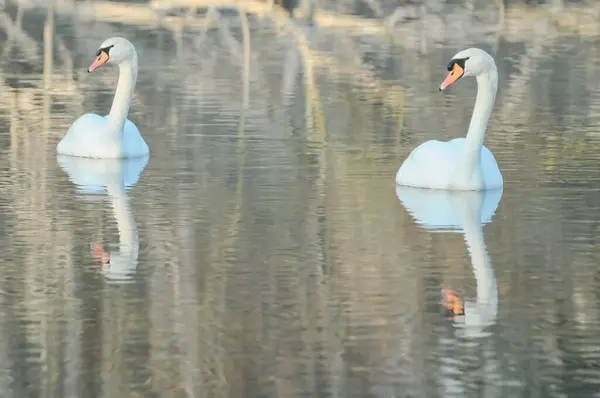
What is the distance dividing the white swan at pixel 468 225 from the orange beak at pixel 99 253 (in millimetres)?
2240

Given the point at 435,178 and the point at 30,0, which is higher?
the point at 30,0

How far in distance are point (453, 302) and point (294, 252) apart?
177 centimetres

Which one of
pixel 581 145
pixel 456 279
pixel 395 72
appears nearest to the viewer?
pixel 456 279

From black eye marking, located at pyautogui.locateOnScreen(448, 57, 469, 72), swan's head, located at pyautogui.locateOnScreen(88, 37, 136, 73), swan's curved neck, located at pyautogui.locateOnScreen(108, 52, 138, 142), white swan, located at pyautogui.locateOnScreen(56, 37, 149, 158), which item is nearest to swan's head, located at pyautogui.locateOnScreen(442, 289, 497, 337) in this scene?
black eye marking, located at pyautogui.locateOnScreen(448, 57, 469, 72)

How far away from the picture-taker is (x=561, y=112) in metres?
20.1

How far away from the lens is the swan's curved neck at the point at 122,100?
54.9 feet

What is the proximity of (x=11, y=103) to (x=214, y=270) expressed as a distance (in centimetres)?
1068

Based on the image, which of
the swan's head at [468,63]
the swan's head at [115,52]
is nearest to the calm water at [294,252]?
the swan's head at [115,52]

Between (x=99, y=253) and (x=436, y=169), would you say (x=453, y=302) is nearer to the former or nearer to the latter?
(x=99, y=253)

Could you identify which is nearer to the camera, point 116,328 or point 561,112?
point 116,328

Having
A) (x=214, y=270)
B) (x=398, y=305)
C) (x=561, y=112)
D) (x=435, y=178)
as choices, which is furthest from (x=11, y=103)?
(x=398, y=305)

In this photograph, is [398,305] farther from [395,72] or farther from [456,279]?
[395,72]

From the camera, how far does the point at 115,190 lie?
14.3 m

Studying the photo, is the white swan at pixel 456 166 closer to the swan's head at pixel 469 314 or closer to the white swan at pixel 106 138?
the white swan at pixel 106 138
